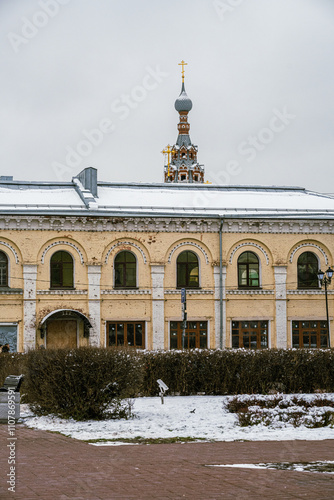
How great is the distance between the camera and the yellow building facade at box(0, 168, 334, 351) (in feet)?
105

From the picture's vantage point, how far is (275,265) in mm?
34125

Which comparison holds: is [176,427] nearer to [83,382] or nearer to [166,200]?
[83,382]

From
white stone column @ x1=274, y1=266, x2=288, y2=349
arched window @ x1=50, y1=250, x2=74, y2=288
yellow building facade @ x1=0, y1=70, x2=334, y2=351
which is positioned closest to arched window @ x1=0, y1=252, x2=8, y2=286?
yellow building facade @ x1=0, y1=70, x2=334, y2=351

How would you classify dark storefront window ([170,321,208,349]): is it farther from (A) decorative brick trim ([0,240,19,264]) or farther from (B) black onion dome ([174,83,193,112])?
(B) black onion dome ([174,83,193,112])

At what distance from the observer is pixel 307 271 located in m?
34.7

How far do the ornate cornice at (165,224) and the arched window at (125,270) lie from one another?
3.94 ft

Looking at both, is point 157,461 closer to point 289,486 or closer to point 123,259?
point 289,486

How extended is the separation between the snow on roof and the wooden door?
15.8ft

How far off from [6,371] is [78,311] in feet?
42.7

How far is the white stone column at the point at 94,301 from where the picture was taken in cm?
3219

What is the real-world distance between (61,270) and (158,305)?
453cm

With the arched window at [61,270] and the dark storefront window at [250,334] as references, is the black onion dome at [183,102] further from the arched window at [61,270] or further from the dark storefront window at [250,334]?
the arched window at [61,270]

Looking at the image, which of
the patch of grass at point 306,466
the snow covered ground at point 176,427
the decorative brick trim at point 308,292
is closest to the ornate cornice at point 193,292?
the decorative brick trim at point 308,292

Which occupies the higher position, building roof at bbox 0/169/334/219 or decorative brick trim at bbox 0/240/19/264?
building roof at bbox 0/169/334/219
